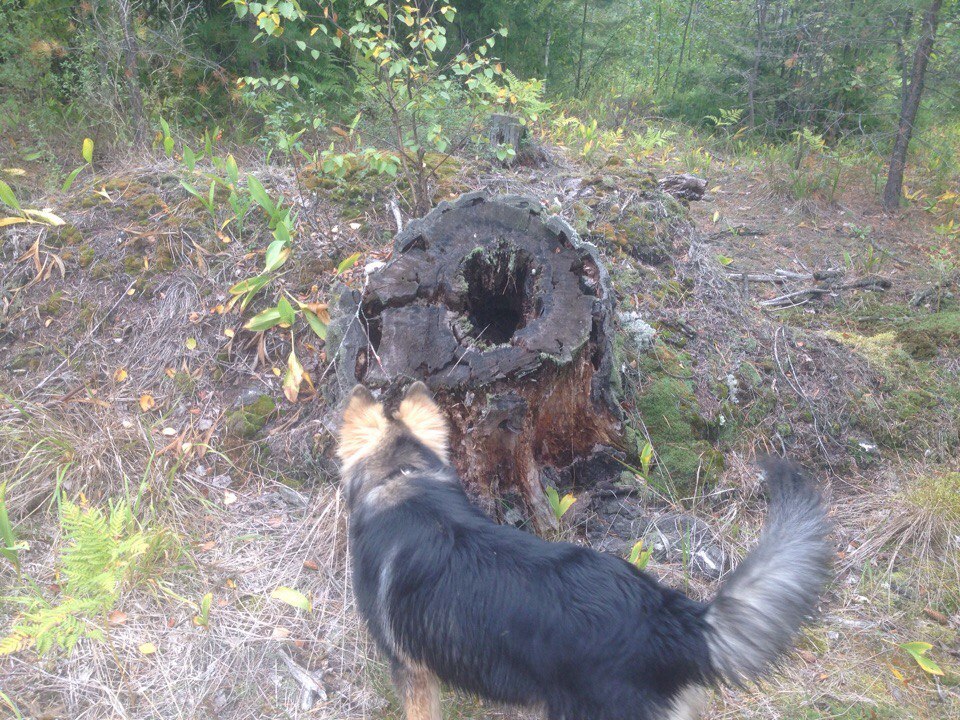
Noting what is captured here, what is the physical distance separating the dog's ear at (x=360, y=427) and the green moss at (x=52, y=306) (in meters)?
3.05

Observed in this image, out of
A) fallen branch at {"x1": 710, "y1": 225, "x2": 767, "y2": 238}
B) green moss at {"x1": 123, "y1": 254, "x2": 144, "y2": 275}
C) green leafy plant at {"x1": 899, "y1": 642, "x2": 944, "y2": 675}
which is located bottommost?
green leafy plant at {"x1": 899, "y1": 642, "x2": 944, "y2": 675}

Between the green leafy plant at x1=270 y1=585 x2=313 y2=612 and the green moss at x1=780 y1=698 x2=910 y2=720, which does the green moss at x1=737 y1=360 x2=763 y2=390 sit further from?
the green leafy plant at x1=270 y1=585 x2=313 y2=612

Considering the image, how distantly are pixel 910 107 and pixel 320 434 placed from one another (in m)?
7.47

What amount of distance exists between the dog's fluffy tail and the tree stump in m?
4.42

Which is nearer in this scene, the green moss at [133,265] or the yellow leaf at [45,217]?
the yellow leaf at [45,217]

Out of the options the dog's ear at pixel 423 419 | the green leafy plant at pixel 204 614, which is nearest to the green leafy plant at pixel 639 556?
the dog's ear at pixel 423 419

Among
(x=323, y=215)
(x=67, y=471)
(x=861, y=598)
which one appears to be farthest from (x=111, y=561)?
(x=861, y=598)

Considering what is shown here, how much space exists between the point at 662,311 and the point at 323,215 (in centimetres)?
268

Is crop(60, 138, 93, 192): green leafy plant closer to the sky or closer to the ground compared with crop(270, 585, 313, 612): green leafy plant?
closer to the sky

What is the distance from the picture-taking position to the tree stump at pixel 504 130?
558 cm

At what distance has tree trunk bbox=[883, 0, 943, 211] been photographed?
21.1ft

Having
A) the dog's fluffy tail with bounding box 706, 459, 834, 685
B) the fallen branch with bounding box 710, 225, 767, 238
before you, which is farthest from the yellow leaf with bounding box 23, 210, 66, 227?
the fallen branch with bounding box 710, 225, 767, 238

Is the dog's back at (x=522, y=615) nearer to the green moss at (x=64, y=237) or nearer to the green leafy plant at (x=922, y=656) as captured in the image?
the green leafy plant at (x=922, y=656)

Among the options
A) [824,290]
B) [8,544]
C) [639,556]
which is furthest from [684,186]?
[8,544]
